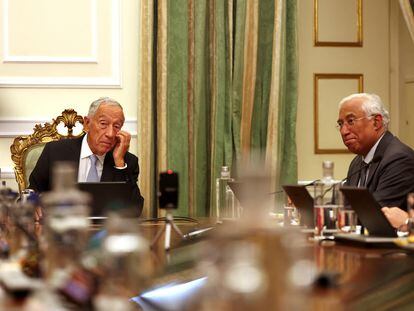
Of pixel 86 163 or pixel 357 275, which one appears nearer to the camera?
pixel 357 275

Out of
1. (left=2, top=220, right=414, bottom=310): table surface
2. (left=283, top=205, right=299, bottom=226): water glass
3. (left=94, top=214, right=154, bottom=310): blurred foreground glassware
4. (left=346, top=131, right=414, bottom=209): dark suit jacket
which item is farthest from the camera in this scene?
(left=346, top=131, right=414, bottom=209): dark suit jacket

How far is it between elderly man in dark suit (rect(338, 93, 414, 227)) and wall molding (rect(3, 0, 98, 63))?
170 cm

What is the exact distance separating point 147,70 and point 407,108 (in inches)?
72.5

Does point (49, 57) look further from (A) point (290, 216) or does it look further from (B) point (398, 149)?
(A) point (290, 216)

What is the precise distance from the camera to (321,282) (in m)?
1.71

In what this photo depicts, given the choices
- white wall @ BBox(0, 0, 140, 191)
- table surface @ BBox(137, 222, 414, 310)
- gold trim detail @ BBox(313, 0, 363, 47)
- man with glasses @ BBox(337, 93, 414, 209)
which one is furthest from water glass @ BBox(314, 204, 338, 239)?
gold trim detail @ BBox(313, 0, 363, 47)

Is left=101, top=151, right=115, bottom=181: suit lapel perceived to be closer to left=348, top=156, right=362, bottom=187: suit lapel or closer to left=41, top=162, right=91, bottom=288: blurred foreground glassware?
left=348, top=156, right=362, bottom=187: suit lapel

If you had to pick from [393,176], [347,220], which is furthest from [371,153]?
[347,220]

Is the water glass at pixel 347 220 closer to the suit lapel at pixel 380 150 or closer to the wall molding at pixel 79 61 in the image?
the suit lapel at pixel 380 150

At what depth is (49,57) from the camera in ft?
17.2

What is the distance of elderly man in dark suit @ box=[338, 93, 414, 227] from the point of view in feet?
12.4

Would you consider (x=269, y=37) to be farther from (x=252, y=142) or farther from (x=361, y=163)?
(x=361, y=163)

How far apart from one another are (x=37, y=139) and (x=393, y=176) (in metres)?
2.01

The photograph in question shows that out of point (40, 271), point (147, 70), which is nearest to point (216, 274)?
point (40, 271)
